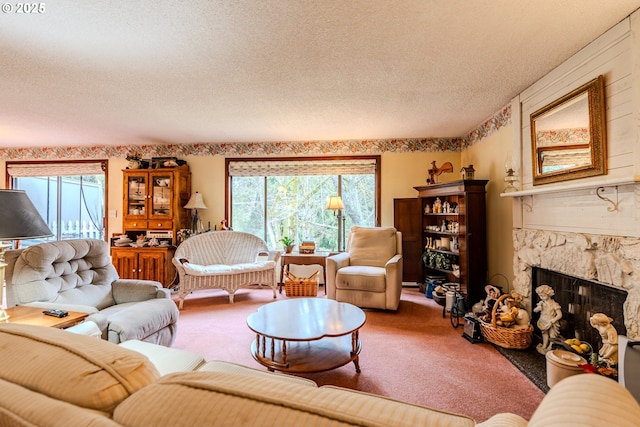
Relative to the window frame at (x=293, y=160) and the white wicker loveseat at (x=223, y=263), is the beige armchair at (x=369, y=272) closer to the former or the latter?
the window frame at (x=293, y=160)

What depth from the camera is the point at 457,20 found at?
178 cm

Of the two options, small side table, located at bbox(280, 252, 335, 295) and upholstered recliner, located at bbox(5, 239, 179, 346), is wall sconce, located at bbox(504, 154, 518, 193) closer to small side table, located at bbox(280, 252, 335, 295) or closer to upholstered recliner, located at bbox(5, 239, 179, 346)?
small side table, located at bbox(280, 252, 335, 295)

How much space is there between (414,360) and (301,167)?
3318 millimetres

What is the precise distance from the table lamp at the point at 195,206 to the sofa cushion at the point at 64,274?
210cm

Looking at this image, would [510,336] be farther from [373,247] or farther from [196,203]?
[196,203]

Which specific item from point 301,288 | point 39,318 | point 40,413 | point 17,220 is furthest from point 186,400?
point 301,288

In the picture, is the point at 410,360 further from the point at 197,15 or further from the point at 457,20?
the point at 197,15

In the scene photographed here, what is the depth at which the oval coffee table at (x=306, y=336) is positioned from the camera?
1971 millimetres

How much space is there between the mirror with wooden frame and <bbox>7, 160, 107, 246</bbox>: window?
6265 mm

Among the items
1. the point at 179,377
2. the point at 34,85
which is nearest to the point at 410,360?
the point at 179,377

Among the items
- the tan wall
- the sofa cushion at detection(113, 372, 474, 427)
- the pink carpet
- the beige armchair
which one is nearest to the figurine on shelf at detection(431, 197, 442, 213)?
the tan wall

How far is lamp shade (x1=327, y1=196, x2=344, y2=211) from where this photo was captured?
454 cm

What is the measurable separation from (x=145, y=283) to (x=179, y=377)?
8.32ft

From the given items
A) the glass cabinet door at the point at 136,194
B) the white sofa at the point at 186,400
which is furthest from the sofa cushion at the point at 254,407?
the glass cabinet door at the point at 136,194
